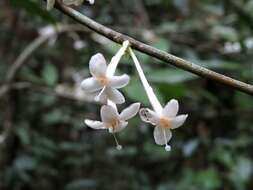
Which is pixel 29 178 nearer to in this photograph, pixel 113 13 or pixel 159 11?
pixel 113 13

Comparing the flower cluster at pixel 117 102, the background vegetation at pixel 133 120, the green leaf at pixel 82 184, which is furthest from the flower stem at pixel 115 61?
the green leaf at pixel 82 184

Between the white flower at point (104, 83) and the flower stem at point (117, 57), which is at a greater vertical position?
the flower stem at point (117, 57)

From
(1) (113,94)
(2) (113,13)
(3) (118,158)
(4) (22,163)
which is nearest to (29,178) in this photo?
(4) (22,163)

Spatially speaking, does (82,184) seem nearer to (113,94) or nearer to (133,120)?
(133,120)

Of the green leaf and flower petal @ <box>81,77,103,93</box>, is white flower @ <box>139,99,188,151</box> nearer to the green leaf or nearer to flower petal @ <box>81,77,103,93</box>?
flower petal @ <box>81,77,103,93</box>

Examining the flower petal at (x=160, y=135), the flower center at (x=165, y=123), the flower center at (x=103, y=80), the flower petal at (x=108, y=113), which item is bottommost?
the flower petal at (x=160, y=135)

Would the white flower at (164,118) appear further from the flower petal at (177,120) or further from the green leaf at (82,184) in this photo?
the green leaf at (82,184)

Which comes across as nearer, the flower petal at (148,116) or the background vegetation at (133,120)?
the flower petal at (148,116)
